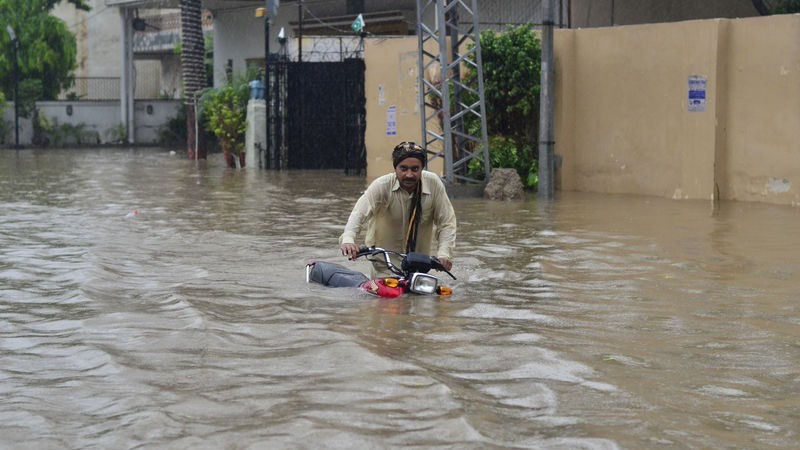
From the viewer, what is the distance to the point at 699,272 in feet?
34.9

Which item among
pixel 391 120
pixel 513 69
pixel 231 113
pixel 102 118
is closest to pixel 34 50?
pixel 102 118

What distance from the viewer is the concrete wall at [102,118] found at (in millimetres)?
46062

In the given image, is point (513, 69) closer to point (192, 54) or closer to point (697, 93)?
point (697, 93)

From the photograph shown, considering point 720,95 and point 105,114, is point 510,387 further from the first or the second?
point 105,114

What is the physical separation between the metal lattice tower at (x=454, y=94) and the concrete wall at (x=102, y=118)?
26.5m

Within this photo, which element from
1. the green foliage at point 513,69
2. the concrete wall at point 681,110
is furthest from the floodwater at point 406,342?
the green foliage at point 513,69

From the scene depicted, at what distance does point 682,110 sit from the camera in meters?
18.6

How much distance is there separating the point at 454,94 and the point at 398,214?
11610 mm

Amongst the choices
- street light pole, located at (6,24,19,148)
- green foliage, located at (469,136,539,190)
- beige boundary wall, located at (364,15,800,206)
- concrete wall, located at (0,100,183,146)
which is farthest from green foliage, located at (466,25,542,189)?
concrete wall, located at (0,100,183,146)

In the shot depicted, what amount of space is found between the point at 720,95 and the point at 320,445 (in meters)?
14.2

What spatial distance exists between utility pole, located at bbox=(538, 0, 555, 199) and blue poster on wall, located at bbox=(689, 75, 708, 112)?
7.25 ft

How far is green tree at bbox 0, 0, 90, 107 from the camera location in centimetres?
4606

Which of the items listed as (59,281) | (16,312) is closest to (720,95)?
(59,281)

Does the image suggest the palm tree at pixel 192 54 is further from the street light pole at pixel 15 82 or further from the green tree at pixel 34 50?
the green tree at pixel 34 50
